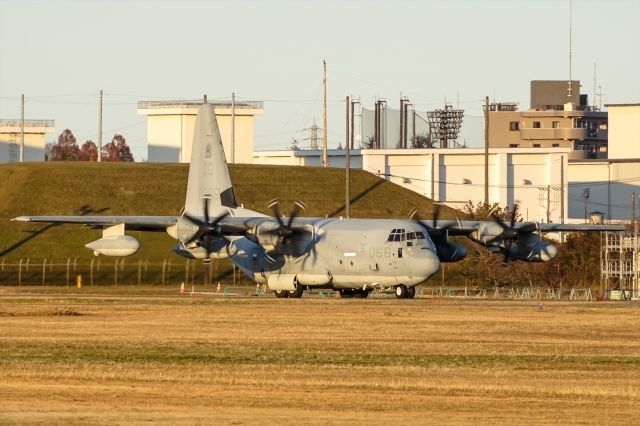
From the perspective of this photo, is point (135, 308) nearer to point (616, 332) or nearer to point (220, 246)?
point (220, 246)

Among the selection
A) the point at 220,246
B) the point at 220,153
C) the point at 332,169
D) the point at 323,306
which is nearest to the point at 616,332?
the point at 323,306

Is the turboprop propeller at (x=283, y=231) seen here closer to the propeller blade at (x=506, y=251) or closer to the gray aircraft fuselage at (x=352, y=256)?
the gray aircraft fuselage at (x=352, y=256)

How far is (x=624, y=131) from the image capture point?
397 feet

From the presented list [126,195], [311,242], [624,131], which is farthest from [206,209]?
[624,131]

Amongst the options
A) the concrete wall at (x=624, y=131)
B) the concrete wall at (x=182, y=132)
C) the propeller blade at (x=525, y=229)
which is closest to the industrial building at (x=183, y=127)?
the concrete wall at (x=182, y=132)

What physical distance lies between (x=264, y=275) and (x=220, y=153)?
6420mm

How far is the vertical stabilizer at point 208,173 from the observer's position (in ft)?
164

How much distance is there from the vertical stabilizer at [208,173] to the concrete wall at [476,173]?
42966 mm

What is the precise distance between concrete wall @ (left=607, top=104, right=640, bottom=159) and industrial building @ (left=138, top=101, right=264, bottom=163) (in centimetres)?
3928

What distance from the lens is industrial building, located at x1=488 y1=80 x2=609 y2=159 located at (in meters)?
151

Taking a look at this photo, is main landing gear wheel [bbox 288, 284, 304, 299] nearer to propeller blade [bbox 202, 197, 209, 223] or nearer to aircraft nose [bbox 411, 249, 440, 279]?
propeller blade [bbox 202, 197, 209, 223]

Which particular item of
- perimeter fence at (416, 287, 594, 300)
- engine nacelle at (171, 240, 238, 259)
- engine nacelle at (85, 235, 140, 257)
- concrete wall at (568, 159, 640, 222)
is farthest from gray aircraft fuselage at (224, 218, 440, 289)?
concrete wall at (568, 159, 640, 222)

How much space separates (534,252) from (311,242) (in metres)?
9.29

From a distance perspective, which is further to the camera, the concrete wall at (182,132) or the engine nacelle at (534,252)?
the concrete wall at (182,132)
